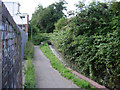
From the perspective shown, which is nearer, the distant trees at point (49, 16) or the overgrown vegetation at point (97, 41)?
the overgrown vegetation at point (97, 41)

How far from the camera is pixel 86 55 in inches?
201

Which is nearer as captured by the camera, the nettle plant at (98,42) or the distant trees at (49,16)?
the nettle plant at (98,42)

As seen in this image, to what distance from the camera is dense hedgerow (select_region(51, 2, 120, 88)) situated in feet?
14.2

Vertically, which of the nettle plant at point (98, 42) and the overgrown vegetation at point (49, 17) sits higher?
A: the overgrown vegetation at point (49, 17)

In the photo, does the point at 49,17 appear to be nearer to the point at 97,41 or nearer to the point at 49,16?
the point at 49,16

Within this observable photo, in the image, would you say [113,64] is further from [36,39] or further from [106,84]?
[36,39]

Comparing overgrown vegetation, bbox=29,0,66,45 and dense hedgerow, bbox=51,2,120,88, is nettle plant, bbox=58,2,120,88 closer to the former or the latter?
dense hedgerow, bbox=51,2,120,88

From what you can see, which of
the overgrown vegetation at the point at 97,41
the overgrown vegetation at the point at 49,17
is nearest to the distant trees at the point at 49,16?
the overgrown vegetation at the point at 49,17

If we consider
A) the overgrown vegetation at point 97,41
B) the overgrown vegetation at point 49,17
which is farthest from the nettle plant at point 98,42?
the overgrown vegetation at point 49,17

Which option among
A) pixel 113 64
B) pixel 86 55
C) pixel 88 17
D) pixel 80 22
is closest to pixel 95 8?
pixel 88 17

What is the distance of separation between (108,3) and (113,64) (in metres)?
2.66

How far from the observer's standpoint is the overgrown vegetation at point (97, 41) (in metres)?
4.33

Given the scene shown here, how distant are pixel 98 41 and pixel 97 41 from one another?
0.20 feet

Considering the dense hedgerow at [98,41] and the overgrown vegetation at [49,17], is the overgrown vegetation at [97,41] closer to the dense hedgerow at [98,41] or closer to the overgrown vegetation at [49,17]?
the dense hedgerow at [98,41]
